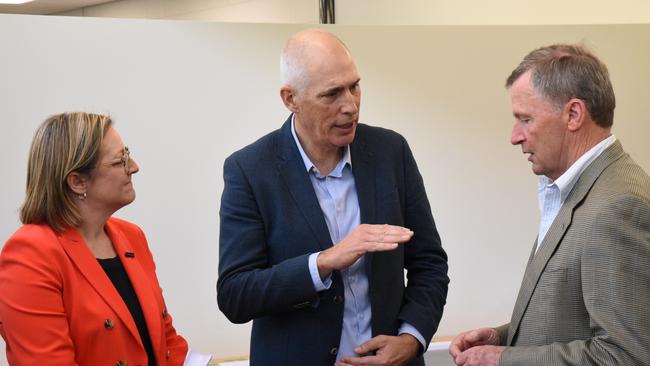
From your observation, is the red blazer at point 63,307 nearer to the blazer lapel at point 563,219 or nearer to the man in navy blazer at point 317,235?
the man in navy blazer at point 317,235

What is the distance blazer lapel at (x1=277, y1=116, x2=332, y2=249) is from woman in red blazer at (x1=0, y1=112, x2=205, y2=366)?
0.50m

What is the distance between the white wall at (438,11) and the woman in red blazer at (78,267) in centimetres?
453

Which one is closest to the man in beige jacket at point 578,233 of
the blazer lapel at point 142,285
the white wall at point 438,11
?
the blazer lapel at point 142,285

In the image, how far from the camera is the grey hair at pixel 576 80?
200 cm

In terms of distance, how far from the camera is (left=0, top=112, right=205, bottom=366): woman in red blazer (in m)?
2.20

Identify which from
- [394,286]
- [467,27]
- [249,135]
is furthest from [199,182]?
[394,286]

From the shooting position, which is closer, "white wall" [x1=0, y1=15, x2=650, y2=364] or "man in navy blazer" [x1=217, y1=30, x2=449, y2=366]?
"man in navy blazer" [x1=217, y1=30, x2=449, y2=366]

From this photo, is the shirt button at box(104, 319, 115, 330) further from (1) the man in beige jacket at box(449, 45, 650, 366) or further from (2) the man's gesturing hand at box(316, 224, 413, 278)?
(1) the man in beige jacket at box(449, 45, 650, 366)

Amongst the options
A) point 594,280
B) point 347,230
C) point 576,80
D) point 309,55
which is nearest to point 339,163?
point 347,230

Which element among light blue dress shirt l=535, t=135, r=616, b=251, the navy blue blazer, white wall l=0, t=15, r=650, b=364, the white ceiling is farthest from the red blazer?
the white ceiling

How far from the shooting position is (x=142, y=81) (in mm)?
4355

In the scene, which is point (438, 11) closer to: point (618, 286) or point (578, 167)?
point (578, 167)

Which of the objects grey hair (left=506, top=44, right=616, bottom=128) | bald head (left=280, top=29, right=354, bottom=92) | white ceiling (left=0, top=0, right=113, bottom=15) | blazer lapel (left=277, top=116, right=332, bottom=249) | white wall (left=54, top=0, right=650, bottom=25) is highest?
white ceiling (left=0, top=0, right=113, bottom=15)

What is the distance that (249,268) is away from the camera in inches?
93.0
